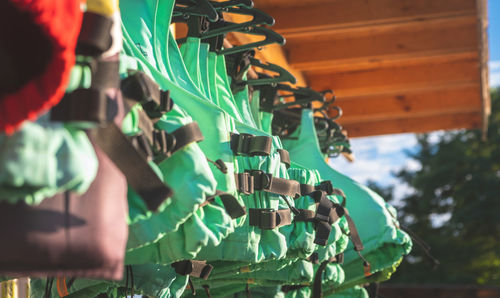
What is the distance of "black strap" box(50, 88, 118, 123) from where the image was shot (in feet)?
2.25

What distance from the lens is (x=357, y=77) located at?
12.5ft

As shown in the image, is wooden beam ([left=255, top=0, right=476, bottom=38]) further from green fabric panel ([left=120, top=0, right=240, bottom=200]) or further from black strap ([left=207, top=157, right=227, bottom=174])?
black strap ([left=207, top=157, right=227, bottom=174])

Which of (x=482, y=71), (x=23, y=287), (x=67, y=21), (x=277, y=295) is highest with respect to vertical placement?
(x=482, y=71)

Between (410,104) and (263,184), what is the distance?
3048 millimetres

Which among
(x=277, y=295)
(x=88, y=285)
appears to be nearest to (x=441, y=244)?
(x=277, y=295)

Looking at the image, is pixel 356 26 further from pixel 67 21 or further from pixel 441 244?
pixel 441 244

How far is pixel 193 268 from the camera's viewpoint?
1442 mm

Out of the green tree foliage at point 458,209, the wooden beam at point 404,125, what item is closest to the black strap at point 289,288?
the wooden beam at point 404,125

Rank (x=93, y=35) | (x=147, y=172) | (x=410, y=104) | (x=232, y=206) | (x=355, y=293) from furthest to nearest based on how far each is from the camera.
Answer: (x=410, y=104), (x=355, y=293), (x=232, y=206), (x=147, y=172), (x=93, y=35)

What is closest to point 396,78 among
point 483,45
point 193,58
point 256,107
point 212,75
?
Answer: point 483,45

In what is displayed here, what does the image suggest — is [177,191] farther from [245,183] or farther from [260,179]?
[260,179]

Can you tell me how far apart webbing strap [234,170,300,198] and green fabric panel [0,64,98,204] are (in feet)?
1.91

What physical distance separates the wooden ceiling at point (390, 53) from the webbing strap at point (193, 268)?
1489 millimetres

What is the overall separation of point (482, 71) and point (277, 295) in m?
1.74
